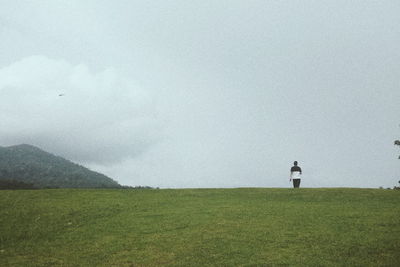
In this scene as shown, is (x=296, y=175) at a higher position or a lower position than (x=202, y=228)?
higher

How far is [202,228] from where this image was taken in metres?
18.0

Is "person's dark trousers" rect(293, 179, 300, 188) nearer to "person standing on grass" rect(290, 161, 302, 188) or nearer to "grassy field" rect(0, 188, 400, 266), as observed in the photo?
"person standing on grass" rect(290, 161, 302, 188)

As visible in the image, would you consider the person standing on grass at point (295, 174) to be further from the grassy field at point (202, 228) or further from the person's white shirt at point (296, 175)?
the grassy field at point (202, 228)

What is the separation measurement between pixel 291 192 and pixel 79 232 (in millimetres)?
16605

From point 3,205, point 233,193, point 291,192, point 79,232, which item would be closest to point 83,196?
point 3,205

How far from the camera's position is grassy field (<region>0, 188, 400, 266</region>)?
13.7 m

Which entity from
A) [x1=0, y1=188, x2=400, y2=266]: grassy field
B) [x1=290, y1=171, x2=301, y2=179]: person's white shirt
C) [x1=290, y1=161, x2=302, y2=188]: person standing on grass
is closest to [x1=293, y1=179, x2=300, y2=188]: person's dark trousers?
[x1=290, y1=161, x2=302, y2=188]: person standing on grass

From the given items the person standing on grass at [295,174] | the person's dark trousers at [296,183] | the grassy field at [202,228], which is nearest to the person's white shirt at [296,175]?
the person standing on grass at [295,174]

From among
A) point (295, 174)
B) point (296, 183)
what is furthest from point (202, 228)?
point (296, 183)

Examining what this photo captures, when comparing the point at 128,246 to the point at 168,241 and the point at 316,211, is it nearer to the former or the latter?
the point at 168,241

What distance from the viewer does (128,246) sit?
15.8 m

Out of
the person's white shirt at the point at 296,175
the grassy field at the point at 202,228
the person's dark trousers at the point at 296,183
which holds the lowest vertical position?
the grassy field at the point at 202,228

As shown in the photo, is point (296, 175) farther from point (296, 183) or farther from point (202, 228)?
point (202, 228)

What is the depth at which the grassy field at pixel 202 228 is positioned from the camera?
1373 cm
